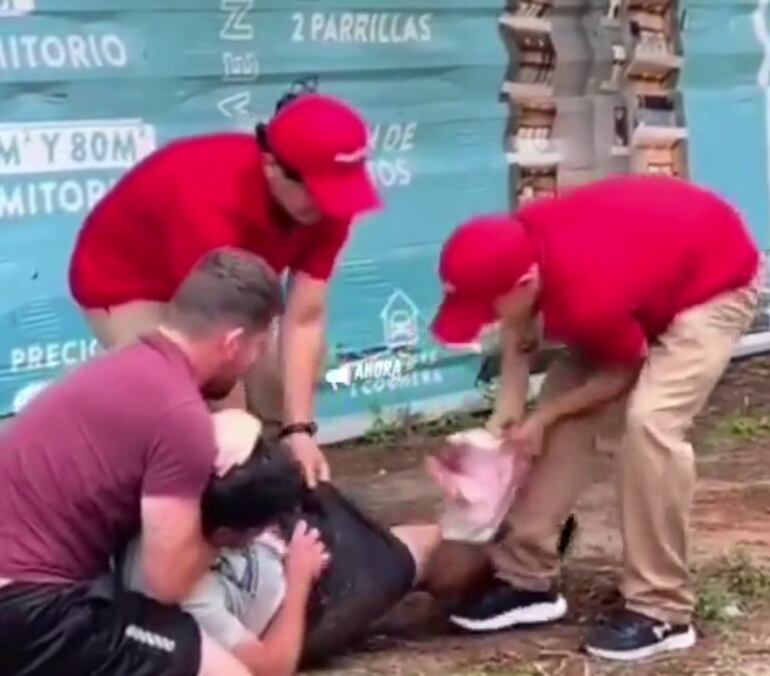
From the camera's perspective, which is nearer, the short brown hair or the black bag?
the short brown hair

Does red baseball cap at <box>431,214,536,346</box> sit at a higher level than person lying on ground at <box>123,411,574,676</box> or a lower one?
higher

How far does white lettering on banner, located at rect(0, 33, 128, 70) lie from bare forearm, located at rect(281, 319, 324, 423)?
2027mm

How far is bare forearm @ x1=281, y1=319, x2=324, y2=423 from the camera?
5887mm

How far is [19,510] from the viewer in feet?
15.1

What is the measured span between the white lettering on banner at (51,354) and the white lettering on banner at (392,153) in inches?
62.0

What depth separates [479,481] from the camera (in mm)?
5836

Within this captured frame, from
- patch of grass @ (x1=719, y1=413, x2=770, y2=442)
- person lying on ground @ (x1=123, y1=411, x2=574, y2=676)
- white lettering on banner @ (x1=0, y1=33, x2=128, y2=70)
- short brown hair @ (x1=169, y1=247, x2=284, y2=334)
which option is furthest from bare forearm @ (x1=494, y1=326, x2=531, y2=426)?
patch of grass @ (x1=719, y1=413, x2=770, y2=442)

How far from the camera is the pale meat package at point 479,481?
5.82 m

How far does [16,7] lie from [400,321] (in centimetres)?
232

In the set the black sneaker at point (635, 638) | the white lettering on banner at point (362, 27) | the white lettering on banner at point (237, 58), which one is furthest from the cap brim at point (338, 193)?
the white lettering on banner at point (362, 27)

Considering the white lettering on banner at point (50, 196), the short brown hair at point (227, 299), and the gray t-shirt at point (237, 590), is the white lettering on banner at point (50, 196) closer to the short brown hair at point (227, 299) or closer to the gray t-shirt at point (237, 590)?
the gray t-shirt at point (237, 590)

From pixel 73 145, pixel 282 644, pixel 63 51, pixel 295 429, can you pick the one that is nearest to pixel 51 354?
pixel 73 145

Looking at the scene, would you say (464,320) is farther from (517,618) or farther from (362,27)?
(362,27)

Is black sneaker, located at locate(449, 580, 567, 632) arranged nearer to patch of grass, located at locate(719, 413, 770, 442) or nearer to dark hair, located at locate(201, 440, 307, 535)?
dark hair, located at locate(201, 440, 307, 535)
